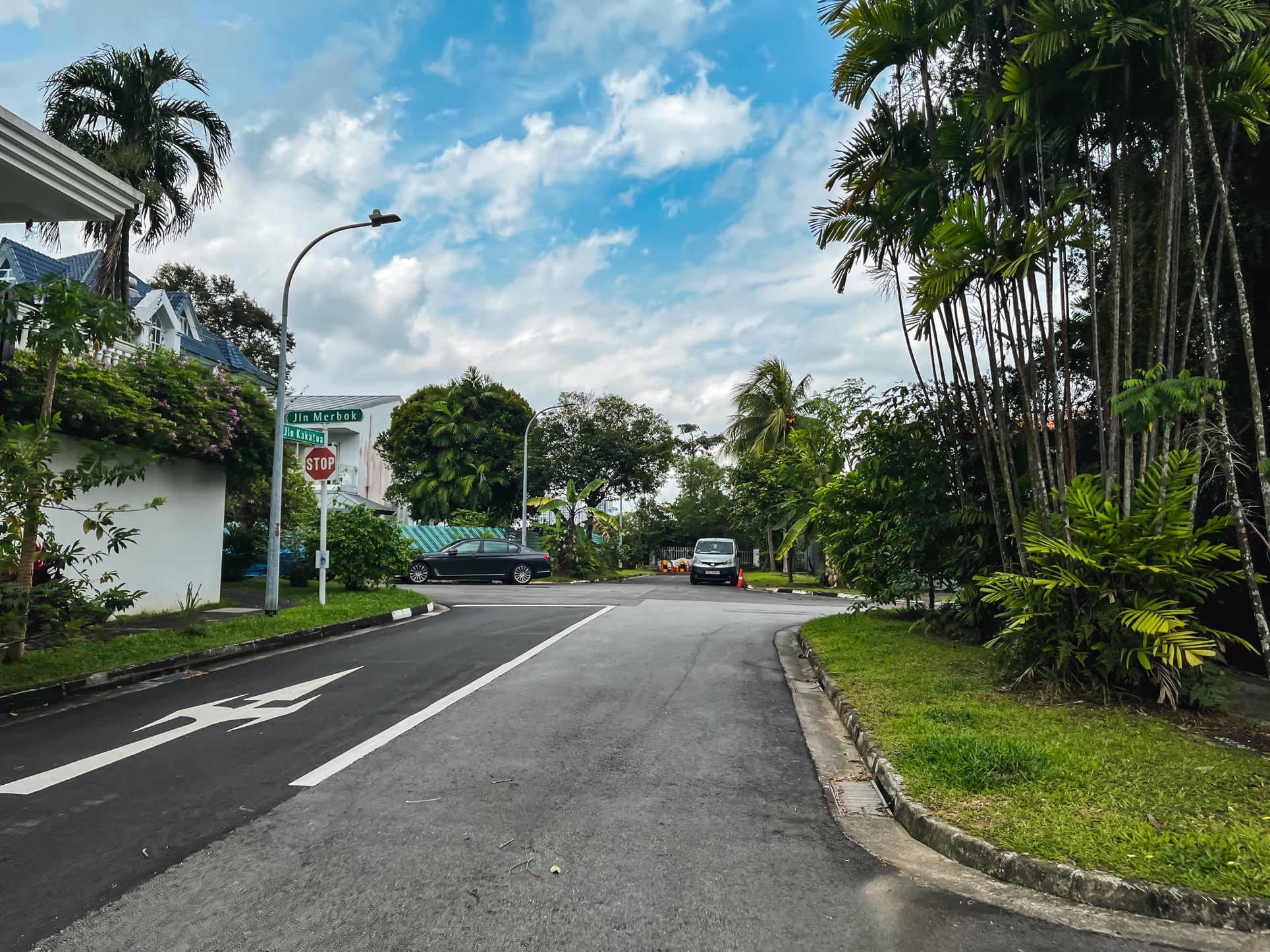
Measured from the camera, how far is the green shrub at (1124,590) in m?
5.88

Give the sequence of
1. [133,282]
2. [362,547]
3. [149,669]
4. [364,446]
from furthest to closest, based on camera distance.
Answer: [364,446] < [133,282] < [362,547] < [149,669]

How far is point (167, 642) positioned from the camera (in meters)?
9.67

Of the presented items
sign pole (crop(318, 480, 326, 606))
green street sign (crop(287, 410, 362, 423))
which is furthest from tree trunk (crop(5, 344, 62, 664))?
sign pole (crop(318, 480, 326, 606))

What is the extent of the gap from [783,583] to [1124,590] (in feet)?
82.4

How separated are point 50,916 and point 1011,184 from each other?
932cm

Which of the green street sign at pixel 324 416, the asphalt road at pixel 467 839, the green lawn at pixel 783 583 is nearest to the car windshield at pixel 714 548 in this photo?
the green lawn at pixel 783 583

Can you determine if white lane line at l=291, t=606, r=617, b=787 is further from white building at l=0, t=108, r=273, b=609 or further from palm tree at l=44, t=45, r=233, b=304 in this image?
palm tree at l=44, t=45, r=233, b=304

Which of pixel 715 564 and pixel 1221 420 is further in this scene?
pixel 715 564

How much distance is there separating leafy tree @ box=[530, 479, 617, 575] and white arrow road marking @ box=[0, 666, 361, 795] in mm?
23147

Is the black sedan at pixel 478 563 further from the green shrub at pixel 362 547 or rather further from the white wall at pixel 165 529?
the white wall at pixel 165 529

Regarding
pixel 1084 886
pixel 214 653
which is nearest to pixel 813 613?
pixel 214 653

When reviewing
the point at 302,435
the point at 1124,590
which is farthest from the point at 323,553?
the point at 1124,590

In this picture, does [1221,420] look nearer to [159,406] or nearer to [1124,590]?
[1124,590]

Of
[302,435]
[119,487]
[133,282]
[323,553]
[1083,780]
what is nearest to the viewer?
[1083,780]
